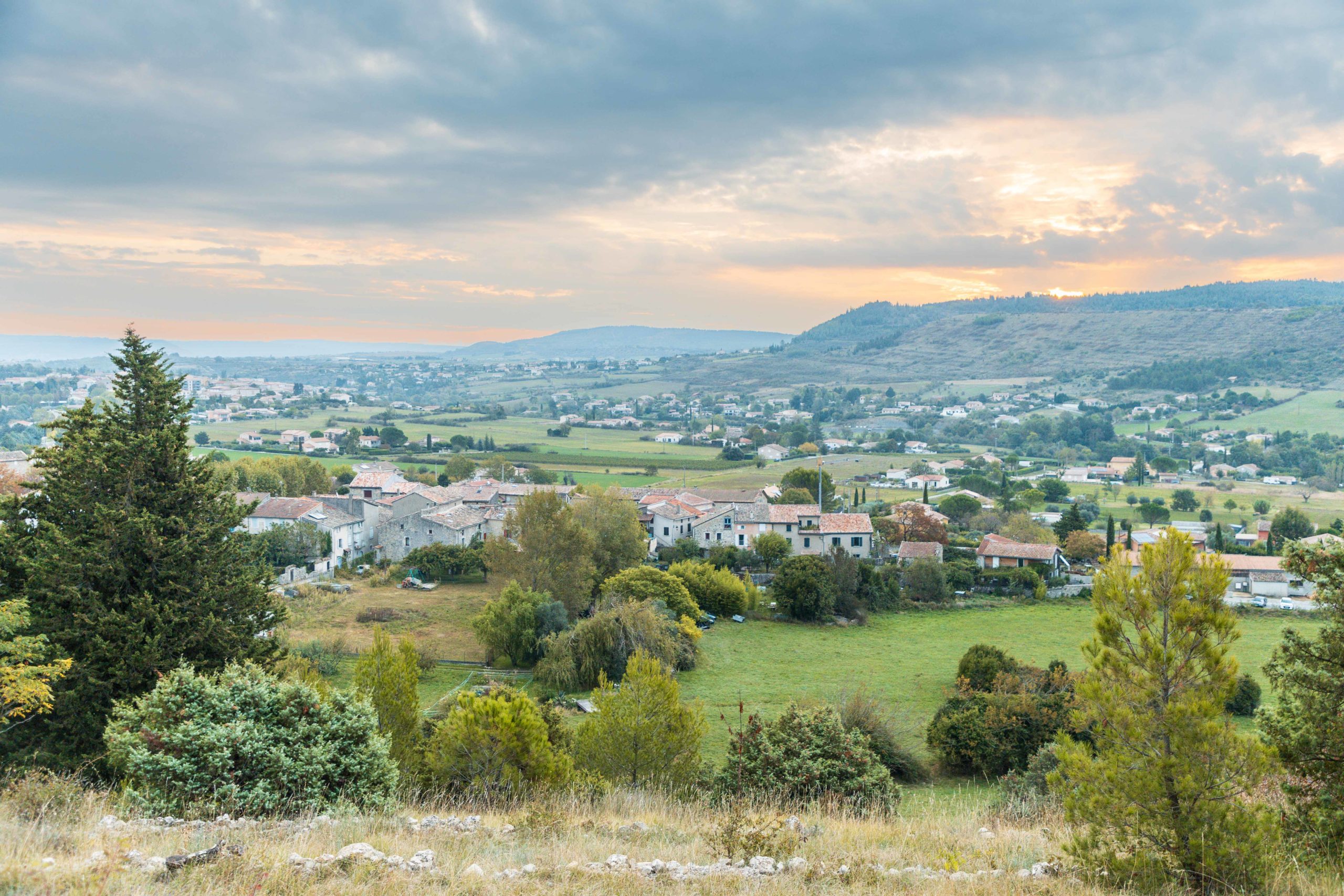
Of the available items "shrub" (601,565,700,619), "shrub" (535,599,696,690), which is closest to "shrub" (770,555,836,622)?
"shrub" (601,565,700,619)

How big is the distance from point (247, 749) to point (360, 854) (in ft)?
7.82

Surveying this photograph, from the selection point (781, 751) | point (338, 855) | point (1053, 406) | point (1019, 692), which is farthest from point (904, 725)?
point (1053, 406)

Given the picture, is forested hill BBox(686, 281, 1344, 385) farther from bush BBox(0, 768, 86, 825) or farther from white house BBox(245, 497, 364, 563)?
bush BBox(0, 768, 86, 825)

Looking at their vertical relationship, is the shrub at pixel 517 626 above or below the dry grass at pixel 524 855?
below

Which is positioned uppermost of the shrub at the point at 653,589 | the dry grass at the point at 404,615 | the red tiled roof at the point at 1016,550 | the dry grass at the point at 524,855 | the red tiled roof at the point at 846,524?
the dry grass at the point at 524,855

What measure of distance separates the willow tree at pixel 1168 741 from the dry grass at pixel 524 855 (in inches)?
18.6

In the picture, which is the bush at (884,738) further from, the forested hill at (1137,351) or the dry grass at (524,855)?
the forested hill at (1137,351)

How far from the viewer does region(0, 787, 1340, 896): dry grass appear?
17.5 ft

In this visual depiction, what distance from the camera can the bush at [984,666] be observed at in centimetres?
2486

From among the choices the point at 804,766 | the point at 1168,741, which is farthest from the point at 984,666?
the point at 1168,741

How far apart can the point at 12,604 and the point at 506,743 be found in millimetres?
6351

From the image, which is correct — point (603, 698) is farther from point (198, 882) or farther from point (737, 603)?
point (737, 603)

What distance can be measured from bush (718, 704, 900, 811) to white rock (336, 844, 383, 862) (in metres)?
6.76

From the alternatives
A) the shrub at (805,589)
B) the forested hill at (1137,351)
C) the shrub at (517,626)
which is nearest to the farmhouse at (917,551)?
the shrub at (805,589)
